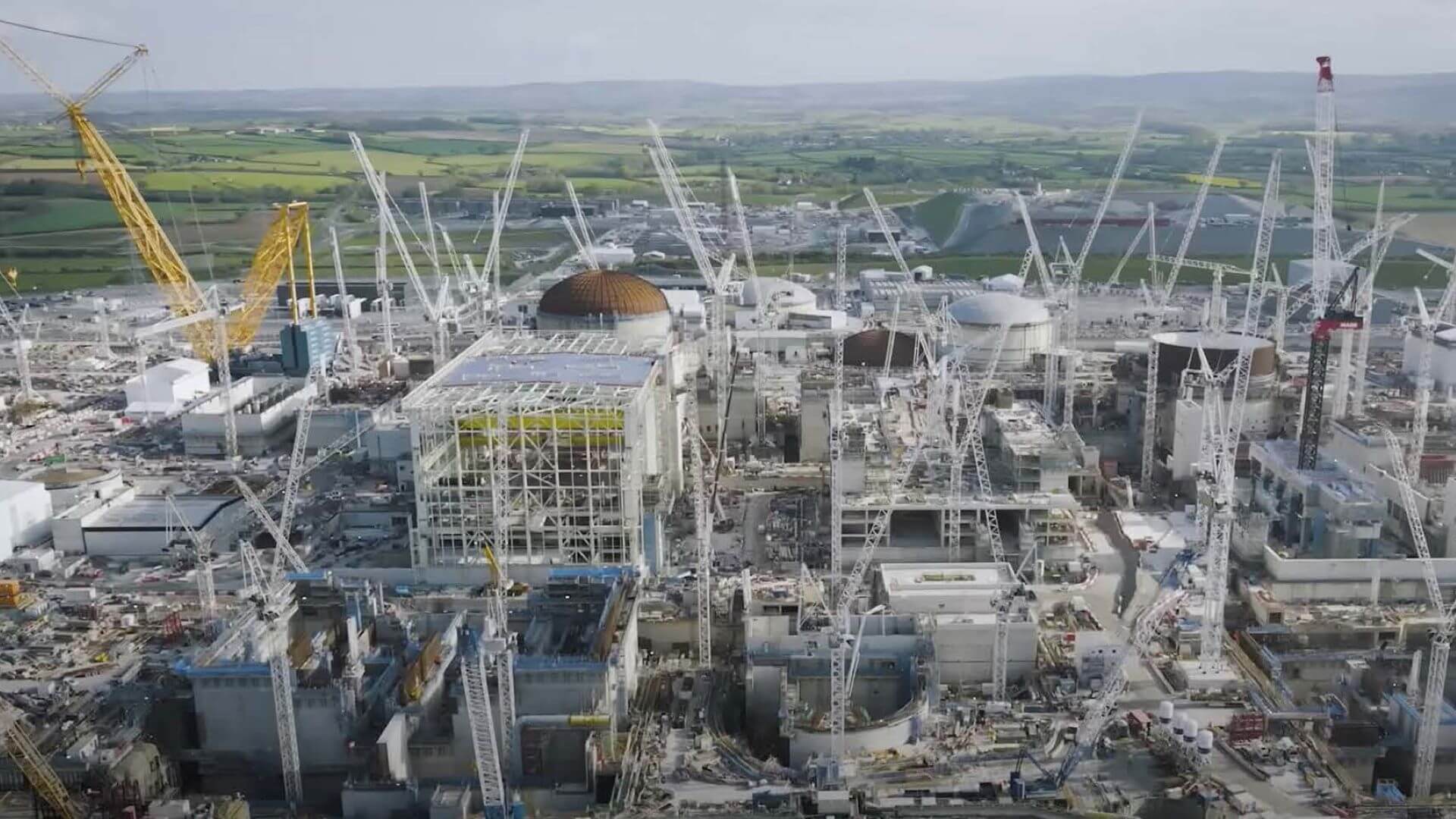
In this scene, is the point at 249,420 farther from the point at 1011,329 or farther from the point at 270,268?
the point at 1011,329

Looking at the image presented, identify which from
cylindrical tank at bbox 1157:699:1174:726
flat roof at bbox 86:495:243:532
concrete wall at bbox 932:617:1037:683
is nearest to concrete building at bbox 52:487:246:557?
flat roof at bbox 86:495:243:532

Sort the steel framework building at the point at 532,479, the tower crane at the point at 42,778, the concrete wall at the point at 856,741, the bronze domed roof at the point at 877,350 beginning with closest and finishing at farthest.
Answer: the tower crane at the point at 42,778 → the concrete wall at the point at 856,741 → the steel framework building at the point at 532,479 → the bronze domed roof at the point at 877,350

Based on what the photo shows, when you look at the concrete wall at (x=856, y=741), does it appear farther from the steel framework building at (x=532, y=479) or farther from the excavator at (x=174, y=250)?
the excavator at (x=174, y=250)

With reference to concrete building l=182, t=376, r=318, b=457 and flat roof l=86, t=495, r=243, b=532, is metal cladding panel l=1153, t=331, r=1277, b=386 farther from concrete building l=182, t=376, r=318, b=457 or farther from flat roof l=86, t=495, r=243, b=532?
flat roof l=86, t=495, r=243, b=532

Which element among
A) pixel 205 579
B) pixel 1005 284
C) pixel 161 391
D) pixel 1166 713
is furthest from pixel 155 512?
pixel 1005 284

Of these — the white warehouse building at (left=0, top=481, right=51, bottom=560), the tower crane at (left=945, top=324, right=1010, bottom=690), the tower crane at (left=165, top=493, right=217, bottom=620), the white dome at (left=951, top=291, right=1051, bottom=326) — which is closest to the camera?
the tower crane at (left=945, top=324, right=1010, bottom=690)

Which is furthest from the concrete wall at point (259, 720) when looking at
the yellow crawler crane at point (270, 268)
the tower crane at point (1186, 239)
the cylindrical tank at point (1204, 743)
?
the tower crane at point (1186, 239)
